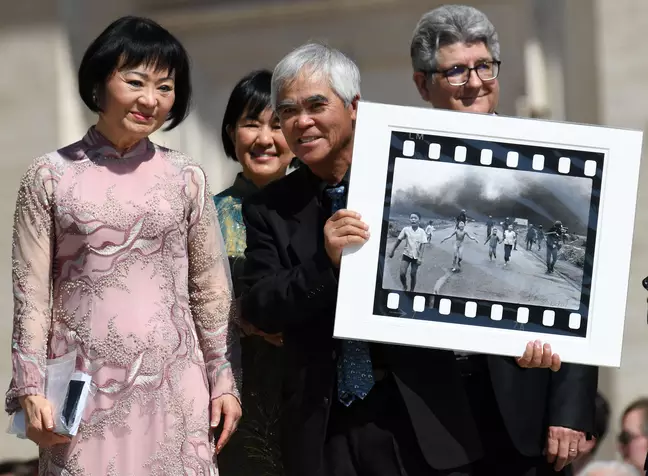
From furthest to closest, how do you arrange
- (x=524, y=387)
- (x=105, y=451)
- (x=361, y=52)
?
(x=361, y=52) → (x=524, y=387) → (x=105, y=451)

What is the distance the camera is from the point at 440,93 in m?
4.04

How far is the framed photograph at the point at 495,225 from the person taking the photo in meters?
3.52

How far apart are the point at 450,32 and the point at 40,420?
1694 millimetres

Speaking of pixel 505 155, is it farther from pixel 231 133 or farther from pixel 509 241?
pixel 231 133

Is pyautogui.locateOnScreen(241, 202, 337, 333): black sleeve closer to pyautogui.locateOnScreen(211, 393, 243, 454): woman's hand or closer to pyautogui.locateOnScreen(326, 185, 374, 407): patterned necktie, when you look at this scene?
pyautogui.locateOnScreen(326, 185, 374, 407): patterned necktie

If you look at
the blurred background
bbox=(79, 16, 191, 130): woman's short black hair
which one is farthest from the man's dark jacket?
the blurred background

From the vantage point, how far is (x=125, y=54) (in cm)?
363

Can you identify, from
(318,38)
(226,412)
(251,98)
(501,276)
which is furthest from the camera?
(318,38)

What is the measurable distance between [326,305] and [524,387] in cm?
65

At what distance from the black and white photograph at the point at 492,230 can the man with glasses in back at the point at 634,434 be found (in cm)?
220

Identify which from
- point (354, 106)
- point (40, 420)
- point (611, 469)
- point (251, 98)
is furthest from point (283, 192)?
point (611, 469)

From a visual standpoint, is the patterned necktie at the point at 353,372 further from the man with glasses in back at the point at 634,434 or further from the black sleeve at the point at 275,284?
the man with glasses in back at the point at 634,434

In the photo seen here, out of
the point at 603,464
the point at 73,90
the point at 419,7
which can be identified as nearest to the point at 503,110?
the point at 419,7

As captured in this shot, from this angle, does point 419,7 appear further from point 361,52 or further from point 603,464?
point 603,464
